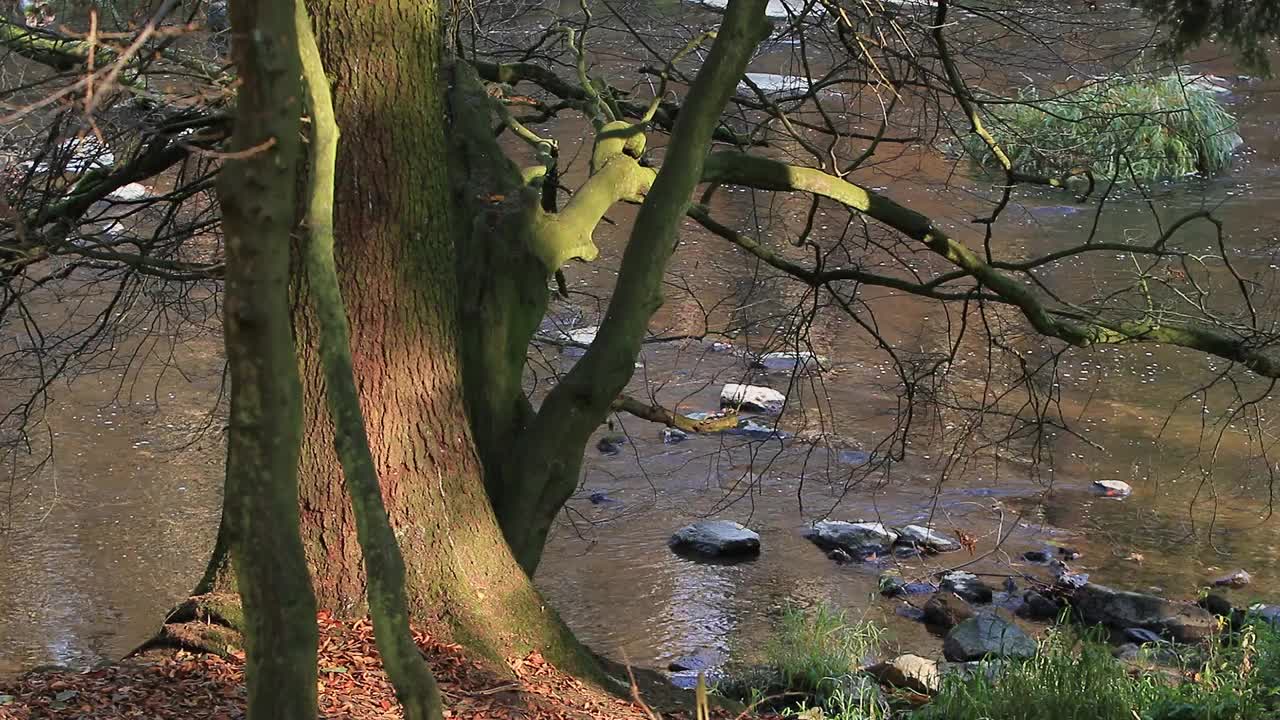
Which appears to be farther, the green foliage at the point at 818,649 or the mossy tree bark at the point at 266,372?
the green foliage at the point at 818,649

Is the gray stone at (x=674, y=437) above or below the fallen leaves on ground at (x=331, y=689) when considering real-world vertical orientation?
below

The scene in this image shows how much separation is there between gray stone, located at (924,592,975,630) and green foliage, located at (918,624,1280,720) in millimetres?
1777

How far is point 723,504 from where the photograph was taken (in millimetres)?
10148

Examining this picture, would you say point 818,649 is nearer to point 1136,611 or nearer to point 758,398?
point 1136,611

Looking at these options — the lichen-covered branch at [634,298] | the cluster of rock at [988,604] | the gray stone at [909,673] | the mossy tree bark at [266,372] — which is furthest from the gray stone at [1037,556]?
the mossy tree bark at [266,372]

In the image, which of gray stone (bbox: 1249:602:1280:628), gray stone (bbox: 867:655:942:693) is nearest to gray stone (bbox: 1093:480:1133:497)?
gray stone (bbox: 1249:602:1280:628)

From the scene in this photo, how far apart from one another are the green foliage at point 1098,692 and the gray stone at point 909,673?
0.42 meters

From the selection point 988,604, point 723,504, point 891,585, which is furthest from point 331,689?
point 723,504

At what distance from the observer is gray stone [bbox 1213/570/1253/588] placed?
→ 9.10 metres

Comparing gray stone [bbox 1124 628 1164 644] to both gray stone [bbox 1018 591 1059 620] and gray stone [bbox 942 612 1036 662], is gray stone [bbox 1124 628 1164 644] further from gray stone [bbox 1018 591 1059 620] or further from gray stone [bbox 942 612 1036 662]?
gray stone [bbox 942 612 1036 662]

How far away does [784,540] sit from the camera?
9.70 m

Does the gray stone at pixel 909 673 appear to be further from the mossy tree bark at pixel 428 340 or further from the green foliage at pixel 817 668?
the mossy tree bark at pixel 428 340

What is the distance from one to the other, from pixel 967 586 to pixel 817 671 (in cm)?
231

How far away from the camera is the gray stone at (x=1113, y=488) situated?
10.3 metres
